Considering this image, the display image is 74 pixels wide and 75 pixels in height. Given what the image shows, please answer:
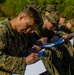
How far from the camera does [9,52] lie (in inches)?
155

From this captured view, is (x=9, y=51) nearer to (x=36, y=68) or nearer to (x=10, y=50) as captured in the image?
(x=10, y=50)

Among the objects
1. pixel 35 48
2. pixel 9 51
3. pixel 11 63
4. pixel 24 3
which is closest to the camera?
pixel 11 63

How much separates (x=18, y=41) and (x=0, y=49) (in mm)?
382

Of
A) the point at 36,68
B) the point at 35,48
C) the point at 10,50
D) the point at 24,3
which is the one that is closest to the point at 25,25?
the point at 10,50

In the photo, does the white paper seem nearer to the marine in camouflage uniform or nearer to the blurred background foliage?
the marine in camouflage uniform

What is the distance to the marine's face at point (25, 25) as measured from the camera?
12.5 feet

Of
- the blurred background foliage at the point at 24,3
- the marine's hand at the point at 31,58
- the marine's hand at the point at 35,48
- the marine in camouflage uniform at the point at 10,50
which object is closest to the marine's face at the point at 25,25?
the marine in camouflage uniform at the point at 10,50

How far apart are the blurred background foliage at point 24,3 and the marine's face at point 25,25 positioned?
11.8 meters

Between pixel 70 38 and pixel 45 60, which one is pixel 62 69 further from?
pixel 45 60

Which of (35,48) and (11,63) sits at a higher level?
(11,63)

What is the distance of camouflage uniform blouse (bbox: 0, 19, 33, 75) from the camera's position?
3.75 metres

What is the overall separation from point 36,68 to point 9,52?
1.14 feet

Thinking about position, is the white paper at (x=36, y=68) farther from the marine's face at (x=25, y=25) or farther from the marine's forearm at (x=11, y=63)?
the marine's face at (x=25, y=25)

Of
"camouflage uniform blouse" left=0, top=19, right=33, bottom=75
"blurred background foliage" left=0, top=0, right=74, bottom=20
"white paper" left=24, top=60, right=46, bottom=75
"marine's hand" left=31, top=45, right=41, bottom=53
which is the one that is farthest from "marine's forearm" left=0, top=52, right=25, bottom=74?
"blurred background foliage" left=0, top=0, right=74, bottom=20
